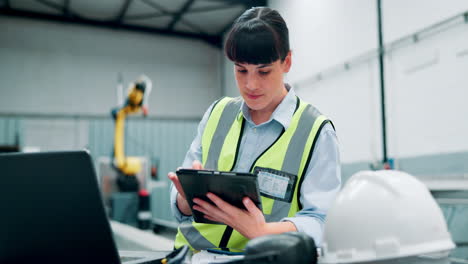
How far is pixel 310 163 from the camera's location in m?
1.03

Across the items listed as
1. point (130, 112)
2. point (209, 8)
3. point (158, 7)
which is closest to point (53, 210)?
point (130, 112)

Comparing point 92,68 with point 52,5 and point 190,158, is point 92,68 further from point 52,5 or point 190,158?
point 190,158

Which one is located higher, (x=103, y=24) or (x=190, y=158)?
(x=103, y=24)

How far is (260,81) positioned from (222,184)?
0.38m

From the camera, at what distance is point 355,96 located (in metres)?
4.32

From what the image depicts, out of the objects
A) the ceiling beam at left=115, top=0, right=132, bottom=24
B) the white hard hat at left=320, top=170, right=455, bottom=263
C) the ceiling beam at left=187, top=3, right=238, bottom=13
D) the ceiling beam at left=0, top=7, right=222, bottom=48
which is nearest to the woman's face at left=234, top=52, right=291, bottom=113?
the white hard hat at left=320, top=170, right=455, bottom=263

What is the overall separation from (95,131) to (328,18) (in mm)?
3852

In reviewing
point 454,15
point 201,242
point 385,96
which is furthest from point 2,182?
point 385,96

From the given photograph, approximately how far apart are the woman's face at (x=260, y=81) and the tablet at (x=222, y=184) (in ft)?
1.11

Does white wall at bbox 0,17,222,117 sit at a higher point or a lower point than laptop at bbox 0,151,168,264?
higher

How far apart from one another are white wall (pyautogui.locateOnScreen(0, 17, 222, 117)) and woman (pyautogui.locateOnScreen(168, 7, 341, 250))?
6601 mm

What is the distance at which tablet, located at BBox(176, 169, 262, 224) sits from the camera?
74cm

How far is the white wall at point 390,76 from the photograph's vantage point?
10.5 ft

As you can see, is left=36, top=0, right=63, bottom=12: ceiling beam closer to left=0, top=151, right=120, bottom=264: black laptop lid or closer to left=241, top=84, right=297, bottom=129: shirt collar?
left=241, top=84, right=297, bottom=129: shirt collar
